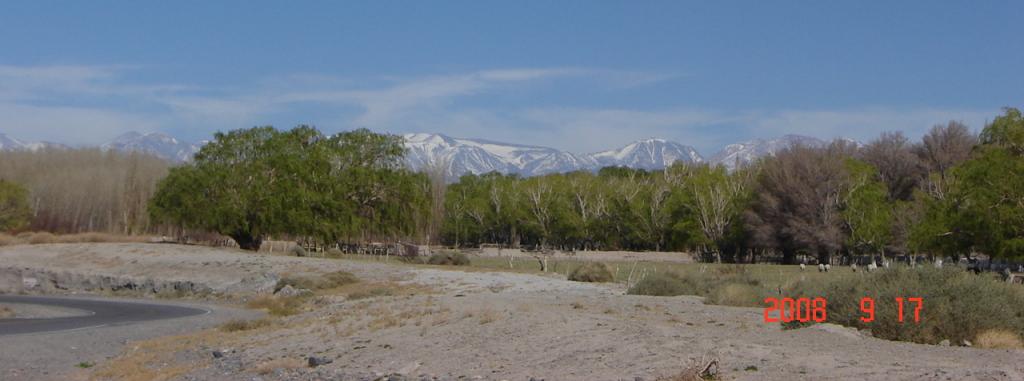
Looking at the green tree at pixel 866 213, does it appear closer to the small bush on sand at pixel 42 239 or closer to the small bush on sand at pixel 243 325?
the small bush on sand at pixel 42 239

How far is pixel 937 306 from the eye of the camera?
18.5 m

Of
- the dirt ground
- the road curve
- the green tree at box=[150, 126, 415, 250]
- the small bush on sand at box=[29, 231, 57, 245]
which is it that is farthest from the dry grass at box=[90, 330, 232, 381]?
the small bush on sand at box=[29, 231, 57, 245]

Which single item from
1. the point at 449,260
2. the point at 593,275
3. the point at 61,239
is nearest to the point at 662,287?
the point at 593,275

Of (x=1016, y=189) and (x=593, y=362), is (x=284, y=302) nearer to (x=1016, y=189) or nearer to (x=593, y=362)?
(x=593, y=362)

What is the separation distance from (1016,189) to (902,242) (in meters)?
32.9

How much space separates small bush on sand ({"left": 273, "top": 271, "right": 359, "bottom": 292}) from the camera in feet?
154

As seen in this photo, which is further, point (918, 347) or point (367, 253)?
point (367, 253)

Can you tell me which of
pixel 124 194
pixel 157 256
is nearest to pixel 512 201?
pixel 124 194

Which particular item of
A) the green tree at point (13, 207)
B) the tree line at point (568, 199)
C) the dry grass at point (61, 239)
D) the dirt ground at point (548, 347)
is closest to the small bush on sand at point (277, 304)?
the dirt ground at point (548, 347)

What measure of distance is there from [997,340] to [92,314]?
32.2 meters

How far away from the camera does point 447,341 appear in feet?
66.7

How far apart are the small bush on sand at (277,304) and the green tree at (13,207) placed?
5770cm

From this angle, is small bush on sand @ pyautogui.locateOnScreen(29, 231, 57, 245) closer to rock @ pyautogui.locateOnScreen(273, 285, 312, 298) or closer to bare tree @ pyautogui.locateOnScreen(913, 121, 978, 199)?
rock @ pyautogui.locateOnScreen(273, 285, 312, 298)
